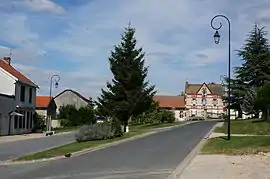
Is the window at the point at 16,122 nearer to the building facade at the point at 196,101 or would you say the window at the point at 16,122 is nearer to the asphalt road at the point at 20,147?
the asphalt road at the point at 20,147

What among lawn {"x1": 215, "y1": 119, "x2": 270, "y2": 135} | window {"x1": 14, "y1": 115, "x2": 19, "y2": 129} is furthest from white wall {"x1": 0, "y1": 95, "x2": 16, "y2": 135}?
lawn {"x1": 215, "y1": 119, "x2": 270, "y2": 135}

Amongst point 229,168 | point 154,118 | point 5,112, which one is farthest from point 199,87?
point 229,168

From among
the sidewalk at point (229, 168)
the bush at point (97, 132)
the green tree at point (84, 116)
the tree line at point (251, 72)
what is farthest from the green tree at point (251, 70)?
the sidewalk at point (229, 168)

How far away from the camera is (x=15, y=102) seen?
50.8 meters

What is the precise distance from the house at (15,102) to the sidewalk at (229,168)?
32.5 m

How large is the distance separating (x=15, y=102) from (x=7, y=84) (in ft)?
6.87

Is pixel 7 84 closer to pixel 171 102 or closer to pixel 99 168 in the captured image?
pixel 99 168

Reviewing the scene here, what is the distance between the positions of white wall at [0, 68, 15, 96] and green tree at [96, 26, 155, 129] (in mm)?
9061

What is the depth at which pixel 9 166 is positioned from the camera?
1753 cm

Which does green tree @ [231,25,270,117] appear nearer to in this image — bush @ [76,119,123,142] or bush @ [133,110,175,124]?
bush @ [133,110,175,124]

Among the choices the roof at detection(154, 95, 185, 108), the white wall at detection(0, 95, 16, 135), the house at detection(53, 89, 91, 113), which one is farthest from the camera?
the roof at detection(154, 95, 185, 108)

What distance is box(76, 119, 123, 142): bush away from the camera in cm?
3344

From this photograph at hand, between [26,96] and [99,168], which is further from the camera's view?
[26,96]

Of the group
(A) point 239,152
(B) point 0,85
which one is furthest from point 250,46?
(A) point 239,152
